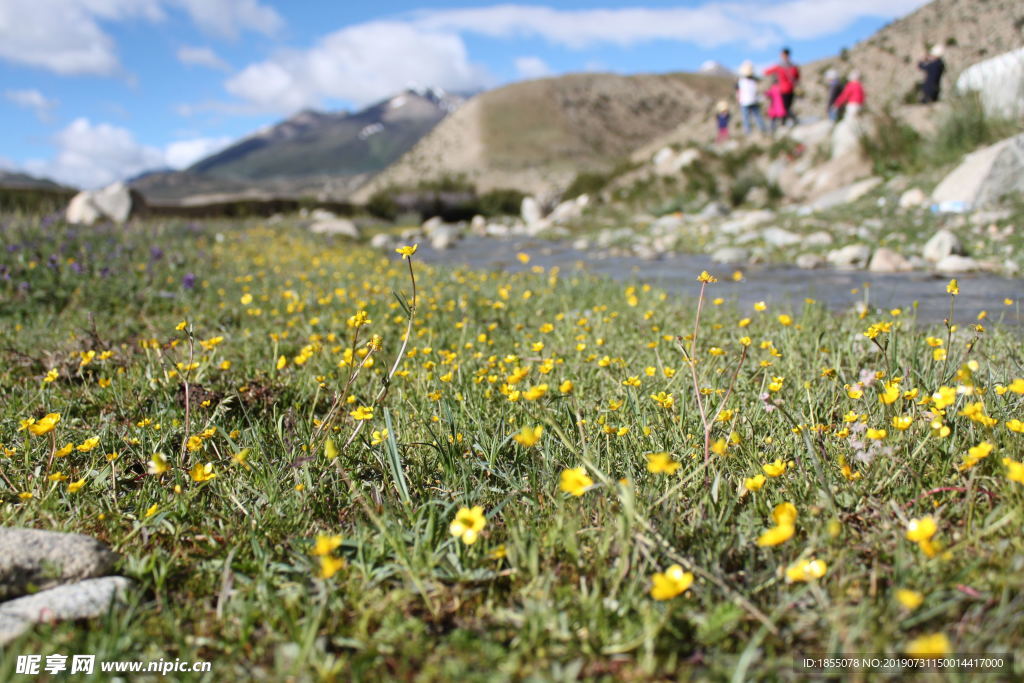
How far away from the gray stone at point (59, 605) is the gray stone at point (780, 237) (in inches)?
291

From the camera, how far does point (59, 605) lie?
1.26 meters

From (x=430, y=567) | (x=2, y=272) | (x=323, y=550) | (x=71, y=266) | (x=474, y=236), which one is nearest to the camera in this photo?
(x=323, y=550)

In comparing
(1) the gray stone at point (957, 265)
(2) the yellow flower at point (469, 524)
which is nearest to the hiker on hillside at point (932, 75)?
(1) the gray stone at point (957, 265)

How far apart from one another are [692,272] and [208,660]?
6113 mm

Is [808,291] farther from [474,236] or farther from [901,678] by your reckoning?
[474,236]

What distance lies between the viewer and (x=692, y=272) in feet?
21.7

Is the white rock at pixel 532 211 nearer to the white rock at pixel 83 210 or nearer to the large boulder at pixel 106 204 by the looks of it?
the large boulder at pixel 106 204

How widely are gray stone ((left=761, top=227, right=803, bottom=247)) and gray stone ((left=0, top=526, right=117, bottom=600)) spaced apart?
736 cm

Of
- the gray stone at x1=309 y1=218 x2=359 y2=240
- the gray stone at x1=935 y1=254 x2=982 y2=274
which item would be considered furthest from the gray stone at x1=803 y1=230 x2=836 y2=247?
the gray stone at x1=309 y1=218 x2=359 y2=240

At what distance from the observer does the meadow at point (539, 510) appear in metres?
1.17

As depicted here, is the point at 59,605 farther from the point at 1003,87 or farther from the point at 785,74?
the point at 785,74

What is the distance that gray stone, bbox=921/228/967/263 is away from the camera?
5.68m

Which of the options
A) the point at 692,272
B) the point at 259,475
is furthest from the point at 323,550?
the point at 692,272

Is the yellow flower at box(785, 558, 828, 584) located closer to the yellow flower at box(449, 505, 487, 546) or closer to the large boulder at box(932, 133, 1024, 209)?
the yellow flower at box(449, 505, 487, 546)
